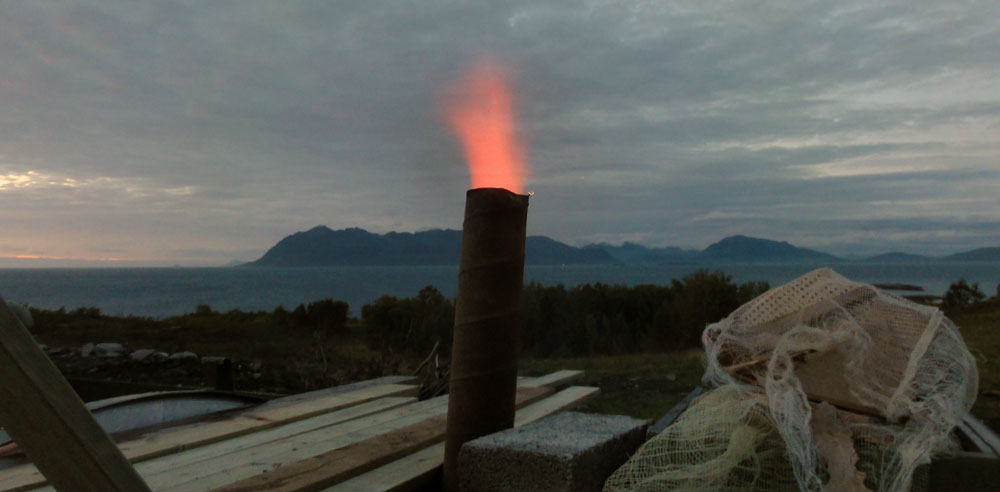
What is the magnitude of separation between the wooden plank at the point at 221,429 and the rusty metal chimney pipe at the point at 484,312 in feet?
4.23

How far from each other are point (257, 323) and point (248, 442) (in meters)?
11.0

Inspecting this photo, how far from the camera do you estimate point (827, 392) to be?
2.58m

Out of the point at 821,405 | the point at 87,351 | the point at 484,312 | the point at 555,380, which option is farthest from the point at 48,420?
the point at 87,351

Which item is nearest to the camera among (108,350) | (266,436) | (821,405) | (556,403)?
(821,405)

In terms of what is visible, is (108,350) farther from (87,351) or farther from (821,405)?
(821,405)

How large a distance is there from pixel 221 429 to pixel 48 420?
8.80 ft

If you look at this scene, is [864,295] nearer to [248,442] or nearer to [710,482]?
[710,482]

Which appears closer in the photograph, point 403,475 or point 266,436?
point 403,475

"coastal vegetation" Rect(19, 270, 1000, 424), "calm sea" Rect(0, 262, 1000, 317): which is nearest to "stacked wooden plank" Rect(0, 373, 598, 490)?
"coastal vegetation" Rect(19, 270, 1000, 424)

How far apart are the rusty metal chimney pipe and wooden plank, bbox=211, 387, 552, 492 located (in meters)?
0.32

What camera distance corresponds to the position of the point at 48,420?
1.12 metres

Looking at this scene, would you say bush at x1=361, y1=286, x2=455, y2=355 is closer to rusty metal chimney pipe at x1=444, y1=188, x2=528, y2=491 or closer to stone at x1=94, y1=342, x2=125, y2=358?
stone at x1=94, y1=342, x2=125, y2=358

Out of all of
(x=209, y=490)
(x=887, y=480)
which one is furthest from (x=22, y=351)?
(x=887, y=480)

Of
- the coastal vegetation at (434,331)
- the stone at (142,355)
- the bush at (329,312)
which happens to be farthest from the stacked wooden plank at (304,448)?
the bush at (329,312)
